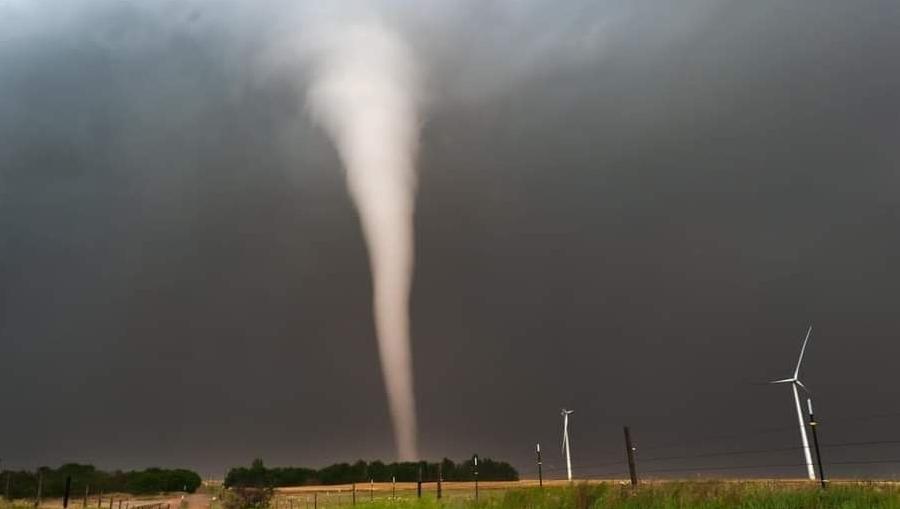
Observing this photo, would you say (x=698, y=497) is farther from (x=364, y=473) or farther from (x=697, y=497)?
(x=364, y=473)

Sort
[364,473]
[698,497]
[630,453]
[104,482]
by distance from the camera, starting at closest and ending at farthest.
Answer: [698,497] < [630,453] < [104,482] < [364,473]

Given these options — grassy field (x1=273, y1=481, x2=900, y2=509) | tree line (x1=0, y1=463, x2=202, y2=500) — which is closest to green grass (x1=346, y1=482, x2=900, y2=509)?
grassy field (x1=273, y1=481, x2=900, y2=509)

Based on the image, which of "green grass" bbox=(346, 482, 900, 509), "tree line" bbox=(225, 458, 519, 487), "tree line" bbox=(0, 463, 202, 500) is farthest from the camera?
"tree line" bbox=(225, 458, 519, 487)

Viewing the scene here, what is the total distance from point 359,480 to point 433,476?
17445mm

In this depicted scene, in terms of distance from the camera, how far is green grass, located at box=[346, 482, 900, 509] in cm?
1766

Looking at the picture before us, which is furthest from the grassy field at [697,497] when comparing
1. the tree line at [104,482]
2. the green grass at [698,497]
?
the tree line at [104,482]

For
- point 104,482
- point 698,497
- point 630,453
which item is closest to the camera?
point 698,497

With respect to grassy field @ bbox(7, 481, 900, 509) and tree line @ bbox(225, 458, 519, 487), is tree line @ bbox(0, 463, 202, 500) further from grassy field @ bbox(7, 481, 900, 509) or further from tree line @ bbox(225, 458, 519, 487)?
grassy field @ bbox(7, 481, 900, 509)

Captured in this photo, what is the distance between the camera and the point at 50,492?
94.0m

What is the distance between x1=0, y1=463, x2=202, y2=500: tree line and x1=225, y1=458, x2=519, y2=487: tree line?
809 inches

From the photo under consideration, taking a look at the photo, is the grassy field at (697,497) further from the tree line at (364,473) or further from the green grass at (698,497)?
the tree line at (364,473)

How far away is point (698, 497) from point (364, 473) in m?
143

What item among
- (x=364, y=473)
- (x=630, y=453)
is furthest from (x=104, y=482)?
(x=630, y=453)

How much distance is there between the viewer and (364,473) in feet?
498
